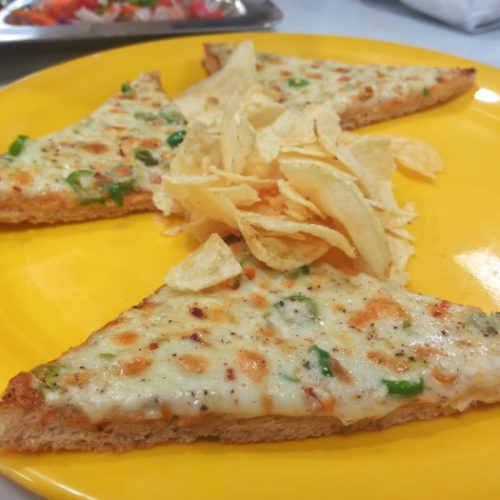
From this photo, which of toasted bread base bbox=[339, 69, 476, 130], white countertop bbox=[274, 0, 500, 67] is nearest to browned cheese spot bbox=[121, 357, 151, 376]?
toasted bread base bbox=[339, 69, 476, 130]

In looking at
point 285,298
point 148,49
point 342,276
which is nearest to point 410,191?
point 342,276

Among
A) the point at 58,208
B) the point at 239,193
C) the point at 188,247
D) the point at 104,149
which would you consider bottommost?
the point at 188,247

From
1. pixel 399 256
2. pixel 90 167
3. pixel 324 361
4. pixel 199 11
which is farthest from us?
pixel 199 11

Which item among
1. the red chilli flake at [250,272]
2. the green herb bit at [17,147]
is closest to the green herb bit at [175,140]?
the green herb bit at [17,147]

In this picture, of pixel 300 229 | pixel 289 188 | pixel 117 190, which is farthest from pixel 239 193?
pixel 117 190

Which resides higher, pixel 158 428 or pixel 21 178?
pixel 21 178

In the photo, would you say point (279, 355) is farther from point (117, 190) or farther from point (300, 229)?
point (117, 190)

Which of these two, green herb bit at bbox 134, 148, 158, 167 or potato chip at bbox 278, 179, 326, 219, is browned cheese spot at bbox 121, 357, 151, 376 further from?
green herb bit at bbox 134, 148, 158, 167

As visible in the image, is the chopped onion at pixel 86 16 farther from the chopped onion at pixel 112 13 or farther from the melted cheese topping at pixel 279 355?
the melted cheese topping at pixel 279 355
